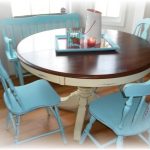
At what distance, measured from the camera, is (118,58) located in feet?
5.22

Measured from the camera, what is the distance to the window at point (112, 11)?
288 cm

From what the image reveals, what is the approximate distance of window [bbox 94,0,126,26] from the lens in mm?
2885

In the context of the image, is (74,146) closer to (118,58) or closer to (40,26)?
(118,58)

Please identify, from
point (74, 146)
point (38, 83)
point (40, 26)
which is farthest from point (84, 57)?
point (40, 26)

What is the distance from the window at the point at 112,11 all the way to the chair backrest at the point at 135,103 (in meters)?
1.58

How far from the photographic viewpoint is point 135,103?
5.36 feet

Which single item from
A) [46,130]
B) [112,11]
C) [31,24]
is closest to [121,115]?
[46,130]

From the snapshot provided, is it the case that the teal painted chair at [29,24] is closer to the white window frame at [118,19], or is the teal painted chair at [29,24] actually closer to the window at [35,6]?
the window at [35,6]

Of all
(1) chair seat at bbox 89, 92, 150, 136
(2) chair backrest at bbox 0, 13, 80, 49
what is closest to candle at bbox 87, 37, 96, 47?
(1) chair seat at bbox 89, 92, 150, 136

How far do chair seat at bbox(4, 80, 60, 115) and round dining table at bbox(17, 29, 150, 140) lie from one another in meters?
0.25

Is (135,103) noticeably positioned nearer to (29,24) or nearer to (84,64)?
(84,64)

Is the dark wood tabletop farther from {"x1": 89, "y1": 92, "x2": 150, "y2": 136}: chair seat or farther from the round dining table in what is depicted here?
{"x1": 89, "y1": 92, "x2": 150, "y2": 136}: chair seat

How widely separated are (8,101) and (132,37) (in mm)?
1334

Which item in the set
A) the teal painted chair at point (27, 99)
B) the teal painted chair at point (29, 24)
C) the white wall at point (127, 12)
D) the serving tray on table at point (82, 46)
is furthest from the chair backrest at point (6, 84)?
the white wall at point (127, 12)
